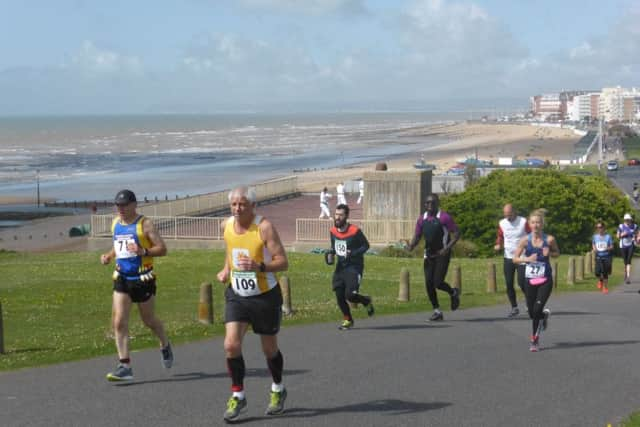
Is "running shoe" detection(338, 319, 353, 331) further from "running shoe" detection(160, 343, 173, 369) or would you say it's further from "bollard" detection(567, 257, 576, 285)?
"bollard" detection(567, 257, 576, 285)

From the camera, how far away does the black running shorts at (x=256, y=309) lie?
27.3 feet

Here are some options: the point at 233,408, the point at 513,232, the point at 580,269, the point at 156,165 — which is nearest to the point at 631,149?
the point at 156,165

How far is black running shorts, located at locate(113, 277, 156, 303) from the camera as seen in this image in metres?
9.70

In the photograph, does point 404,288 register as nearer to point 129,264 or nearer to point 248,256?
point 129,264

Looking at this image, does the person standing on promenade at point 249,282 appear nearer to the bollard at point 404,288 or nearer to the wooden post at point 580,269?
the bollard at point 404,288

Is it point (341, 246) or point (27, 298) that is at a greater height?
point (341, 246)

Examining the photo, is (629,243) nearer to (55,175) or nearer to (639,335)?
(639,335)

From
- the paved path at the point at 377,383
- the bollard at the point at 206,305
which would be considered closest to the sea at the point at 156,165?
the bollard at the point at 206,305

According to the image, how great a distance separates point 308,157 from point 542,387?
363 ft

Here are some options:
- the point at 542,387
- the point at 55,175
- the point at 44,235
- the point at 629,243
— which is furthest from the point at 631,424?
the point at 55,175

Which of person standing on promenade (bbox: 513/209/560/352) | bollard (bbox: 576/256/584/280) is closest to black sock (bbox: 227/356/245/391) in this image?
person standing on promenade (bbox: 513/209/560/352)

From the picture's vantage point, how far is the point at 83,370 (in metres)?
10.5

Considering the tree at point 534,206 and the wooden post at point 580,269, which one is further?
the tree at point 534,206

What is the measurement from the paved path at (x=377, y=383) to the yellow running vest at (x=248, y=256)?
1.05 metres
